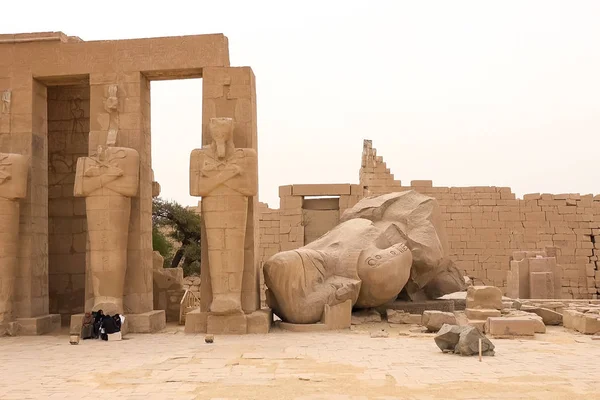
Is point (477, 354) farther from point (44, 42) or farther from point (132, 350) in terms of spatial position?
point (44, 42)

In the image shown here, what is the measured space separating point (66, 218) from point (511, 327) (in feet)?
27.3

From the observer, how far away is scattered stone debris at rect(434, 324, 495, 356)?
7.80m

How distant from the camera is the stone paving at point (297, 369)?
6008mm

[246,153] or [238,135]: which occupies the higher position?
[238,135]

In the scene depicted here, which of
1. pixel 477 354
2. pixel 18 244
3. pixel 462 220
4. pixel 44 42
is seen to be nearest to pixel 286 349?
pixel 477 354

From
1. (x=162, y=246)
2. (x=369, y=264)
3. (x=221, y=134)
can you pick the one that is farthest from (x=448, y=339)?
(x=162, y=246)

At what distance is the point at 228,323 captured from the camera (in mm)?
10359

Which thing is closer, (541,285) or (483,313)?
(483,313)

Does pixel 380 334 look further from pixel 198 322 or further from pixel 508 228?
pixel 508 228

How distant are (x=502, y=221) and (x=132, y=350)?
14.1 metres

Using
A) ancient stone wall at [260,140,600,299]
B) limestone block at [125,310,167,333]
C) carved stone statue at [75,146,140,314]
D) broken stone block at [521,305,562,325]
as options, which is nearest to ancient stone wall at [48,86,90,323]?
carved stone statue at [75,146,140,314]

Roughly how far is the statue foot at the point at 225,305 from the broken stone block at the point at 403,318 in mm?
2791

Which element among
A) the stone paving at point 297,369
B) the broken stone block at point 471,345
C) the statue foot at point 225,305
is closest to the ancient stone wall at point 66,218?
the stone paving at point 297,369

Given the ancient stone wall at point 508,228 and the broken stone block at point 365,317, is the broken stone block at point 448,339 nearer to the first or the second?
the broken stone block at point 365,317
